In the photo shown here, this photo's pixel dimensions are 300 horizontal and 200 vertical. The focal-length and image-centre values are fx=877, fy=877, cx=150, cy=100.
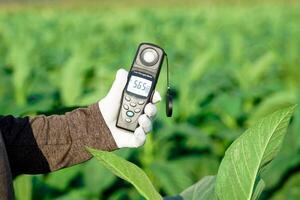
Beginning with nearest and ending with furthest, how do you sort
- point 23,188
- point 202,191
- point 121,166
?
1. point 121,166
2. point 202,191
3. point 23,188

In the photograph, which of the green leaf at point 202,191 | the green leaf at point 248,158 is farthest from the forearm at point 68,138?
the green leaf at point 248,158

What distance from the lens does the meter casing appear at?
1.73 metres

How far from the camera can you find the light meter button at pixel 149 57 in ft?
5.74

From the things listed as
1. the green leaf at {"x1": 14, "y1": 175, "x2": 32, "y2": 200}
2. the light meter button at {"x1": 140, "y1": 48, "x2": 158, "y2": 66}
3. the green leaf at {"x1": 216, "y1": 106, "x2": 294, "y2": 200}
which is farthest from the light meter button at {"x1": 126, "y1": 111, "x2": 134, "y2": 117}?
the green leaf at {"x1": 14, "y1": 175, "x2": 32, "y2": 200}

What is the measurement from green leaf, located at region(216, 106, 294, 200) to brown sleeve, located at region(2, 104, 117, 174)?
485 mm

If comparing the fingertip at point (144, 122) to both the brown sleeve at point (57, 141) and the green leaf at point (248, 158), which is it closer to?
the brown sleeve at point (57, 141)

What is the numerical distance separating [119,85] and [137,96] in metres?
0.09

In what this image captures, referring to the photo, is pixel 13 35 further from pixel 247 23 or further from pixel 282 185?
pixel 282 185

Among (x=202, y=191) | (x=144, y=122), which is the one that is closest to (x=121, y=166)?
(x=202, y=191)

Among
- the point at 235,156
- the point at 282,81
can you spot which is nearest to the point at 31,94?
the point at 282,81

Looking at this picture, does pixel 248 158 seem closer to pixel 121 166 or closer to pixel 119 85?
pixel 121 166

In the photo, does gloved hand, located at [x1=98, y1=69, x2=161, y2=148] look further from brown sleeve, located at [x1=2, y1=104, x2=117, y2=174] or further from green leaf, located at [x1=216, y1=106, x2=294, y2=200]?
green leaf, located at [x1=216, y1=106, x2=294, y2=200]

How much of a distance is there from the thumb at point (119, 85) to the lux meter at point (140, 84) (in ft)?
0.11

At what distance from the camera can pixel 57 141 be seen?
1.80 meters
